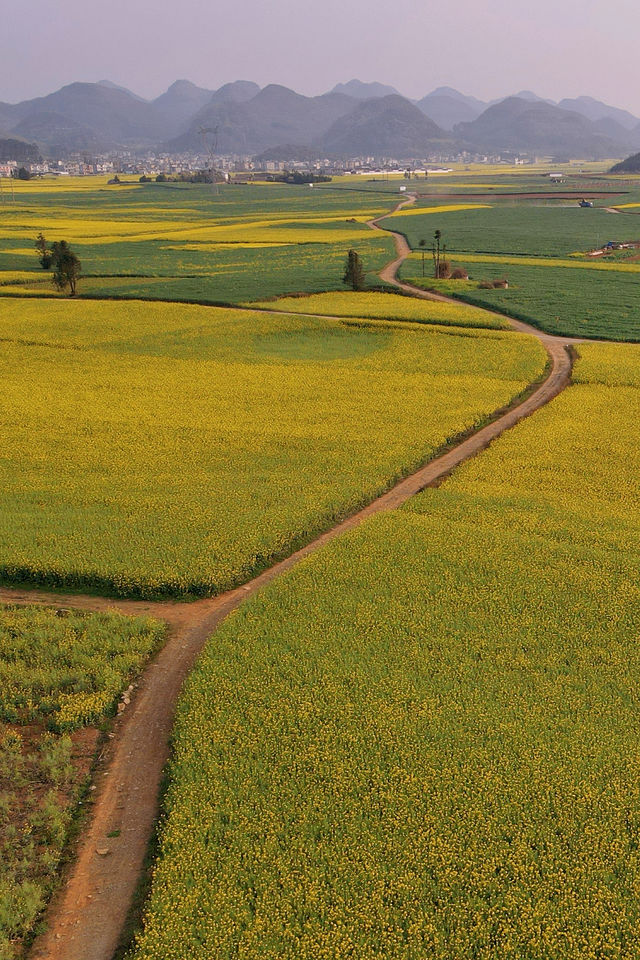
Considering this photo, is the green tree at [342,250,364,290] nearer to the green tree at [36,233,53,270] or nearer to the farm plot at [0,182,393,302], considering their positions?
the farm plot at [0,182,393,302]

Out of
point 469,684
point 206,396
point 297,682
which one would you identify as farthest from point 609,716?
point 206,396

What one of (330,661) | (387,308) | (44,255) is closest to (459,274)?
(387,308)

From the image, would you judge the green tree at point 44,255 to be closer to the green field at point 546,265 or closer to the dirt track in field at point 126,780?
the green field at point 546,265

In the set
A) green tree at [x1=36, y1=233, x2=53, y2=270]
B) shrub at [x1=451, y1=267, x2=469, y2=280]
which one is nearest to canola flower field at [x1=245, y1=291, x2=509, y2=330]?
shrub at [x1=451, y1=267, x2=469, y2=280]

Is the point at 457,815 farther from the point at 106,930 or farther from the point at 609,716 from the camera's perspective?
the point at 106,930

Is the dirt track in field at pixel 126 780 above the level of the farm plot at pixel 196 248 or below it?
below

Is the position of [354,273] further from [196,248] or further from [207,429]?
[196,248]

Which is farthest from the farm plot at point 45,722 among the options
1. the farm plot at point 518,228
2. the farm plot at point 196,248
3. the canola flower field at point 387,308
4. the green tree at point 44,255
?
the farm plot at point 518,228
